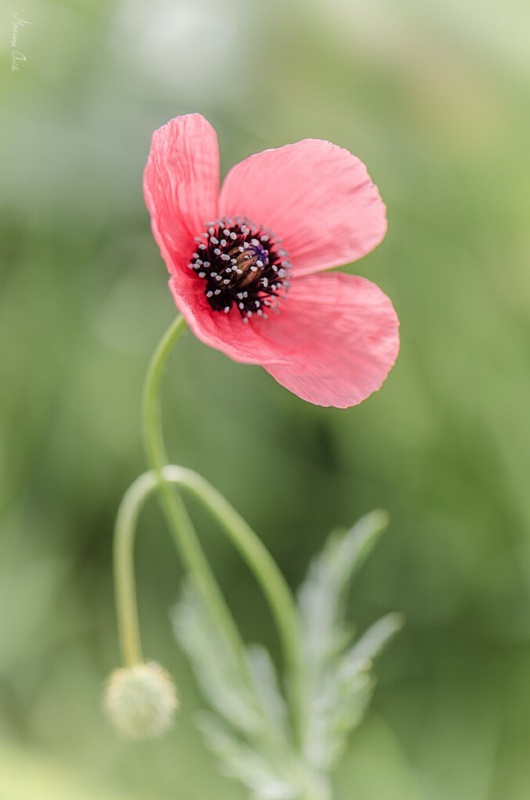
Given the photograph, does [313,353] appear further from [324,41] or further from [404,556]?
[324,41]

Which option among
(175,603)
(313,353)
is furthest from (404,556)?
(313,353)

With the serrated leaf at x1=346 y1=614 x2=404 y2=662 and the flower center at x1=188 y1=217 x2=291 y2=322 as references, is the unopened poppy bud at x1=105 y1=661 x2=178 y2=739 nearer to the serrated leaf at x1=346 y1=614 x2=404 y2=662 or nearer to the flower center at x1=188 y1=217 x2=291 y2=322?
the serrated leaf at x1=346 y1=614 x2=404 y2=662

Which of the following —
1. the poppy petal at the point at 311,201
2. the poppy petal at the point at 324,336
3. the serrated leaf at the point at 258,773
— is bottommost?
the serrated leaf at the point at 258,773

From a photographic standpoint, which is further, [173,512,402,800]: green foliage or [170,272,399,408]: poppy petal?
[173,512,402,800]: green foliage

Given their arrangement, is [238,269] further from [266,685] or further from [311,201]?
[266,685]

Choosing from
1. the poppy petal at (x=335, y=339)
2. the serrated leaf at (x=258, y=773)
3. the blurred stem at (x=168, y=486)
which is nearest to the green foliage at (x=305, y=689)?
the serrated leaf at (x=258, y=773)

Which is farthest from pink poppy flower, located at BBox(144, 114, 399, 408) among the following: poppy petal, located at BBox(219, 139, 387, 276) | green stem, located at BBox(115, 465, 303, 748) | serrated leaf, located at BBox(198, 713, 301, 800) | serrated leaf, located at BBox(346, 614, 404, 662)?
serrated leaf, located at BBox(198, 713, 301, 800)

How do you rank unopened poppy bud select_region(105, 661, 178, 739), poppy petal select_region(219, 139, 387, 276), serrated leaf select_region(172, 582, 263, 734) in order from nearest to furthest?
poppy petal select_region(219, 139, 387, 276) → unopened poppy bud select_region(105, 661, 178, 739) → serrated leaf select_region(172, 582, 263, 734)

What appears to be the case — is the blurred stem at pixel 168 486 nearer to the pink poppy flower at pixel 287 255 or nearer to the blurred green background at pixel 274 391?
the pink poppy flower at pixel 287 255
